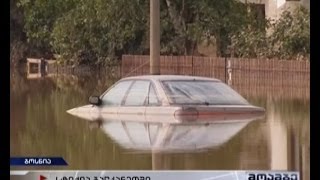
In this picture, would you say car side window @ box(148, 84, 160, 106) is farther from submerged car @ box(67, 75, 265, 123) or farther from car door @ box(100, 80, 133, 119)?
car door @ box(100, 80, 133, 119)

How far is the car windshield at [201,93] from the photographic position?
5.45 meters

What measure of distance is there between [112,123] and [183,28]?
691 mm

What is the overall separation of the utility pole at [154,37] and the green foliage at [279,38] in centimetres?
45

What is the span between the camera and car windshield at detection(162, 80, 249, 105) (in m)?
5.45

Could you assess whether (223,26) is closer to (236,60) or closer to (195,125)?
(236,60)

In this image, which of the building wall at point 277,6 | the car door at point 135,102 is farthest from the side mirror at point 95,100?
the building wall at point 277,6

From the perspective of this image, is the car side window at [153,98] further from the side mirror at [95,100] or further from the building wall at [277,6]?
the building wall at [277,6]

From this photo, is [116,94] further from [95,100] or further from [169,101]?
[169,101]

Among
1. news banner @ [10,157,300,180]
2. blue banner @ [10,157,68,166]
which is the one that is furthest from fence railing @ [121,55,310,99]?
blue banner @ [10,157,68,166]

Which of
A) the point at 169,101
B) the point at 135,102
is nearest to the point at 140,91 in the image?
the point at 135,102

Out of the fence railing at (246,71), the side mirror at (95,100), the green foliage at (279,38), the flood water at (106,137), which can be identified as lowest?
the flood water at (106,137)
